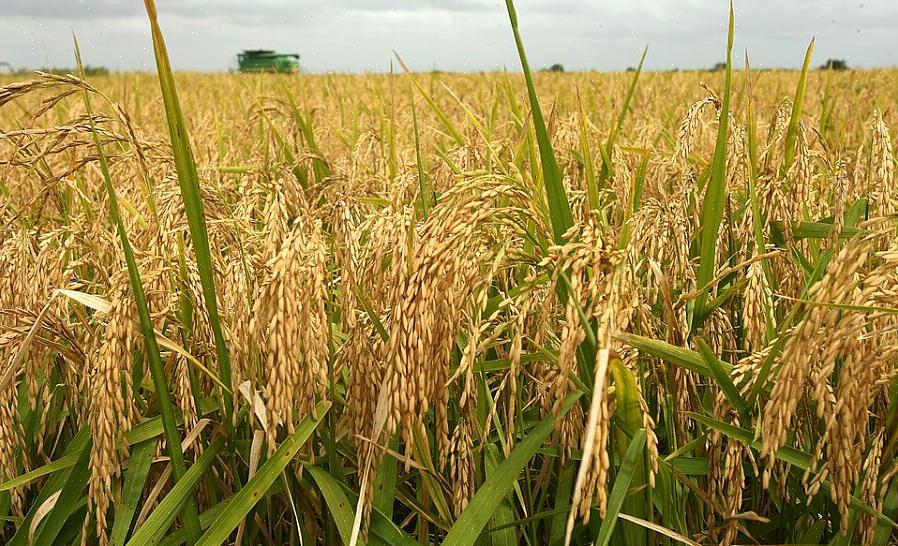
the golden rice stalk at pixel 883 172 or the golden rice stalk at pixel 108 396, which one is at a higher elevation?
the golden rice stalk at pixel 883 172

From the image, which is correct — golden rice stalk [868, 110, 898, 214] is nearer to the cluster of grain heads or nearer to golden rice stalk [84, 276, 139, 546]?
the cluster of grain heads

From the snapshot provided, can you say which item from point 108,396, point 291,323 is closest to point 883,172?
point 291,323

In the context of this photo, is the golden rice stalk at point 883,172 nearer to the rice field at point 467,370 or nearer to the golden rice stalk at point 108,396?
the rice field at point 467,370

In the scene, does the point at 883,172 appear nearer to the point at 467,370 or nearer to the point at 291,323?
the point at 467,370

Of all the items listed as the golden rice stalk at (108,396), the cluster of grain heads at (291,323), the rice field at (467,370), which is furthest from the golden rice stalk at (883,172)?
the golden rice stalk at (108,396)

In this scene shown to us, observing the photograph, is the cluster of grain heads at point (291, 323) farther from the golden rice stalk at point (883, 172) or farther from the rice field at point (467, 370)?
the golden rice stalk at point (883, 172)

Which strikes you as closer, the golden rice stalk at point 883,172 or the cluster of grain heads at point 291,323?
the cluster of grain heads at point 291,323

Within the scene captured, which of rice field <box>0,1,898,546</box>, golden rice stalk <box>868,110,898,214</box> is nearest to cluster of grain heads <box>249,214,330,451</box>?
rice field <box>0,1,898,546</box>

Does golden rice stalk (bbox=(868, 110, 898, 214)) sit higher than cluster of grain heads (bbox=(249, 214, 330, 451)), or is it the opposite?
golden rice stalk (bbox=(868, 110, 898, 214))

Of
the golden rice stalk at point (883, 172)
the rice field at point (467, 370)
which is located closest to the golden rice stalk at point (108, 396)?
the rice field at point (467, 370)

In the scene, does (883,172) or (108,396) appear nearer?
(108,396)

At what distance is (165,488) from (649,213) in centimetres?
102

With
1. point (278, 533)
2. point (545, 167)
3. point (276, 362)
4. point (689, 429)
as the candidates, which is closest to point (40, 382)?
point (278, 533)

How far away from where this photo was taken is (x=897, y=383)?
1.00 m
